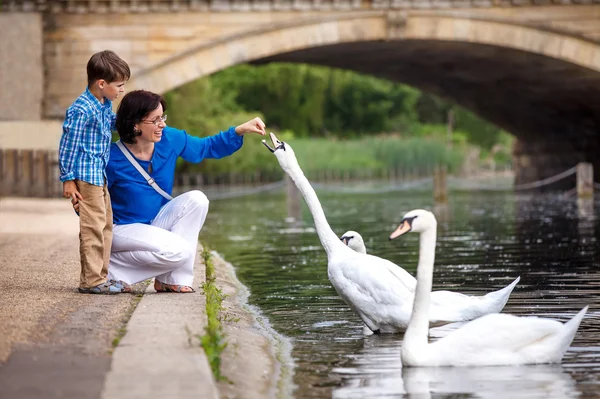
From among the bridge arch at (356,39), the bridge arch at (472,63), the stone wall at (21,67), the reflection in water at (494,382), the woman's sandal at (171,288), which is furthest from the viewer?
the bridge arch at (472,63)

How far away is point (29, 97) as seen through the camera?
23766mm

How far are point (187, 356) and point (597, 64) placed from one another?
72.6 ft

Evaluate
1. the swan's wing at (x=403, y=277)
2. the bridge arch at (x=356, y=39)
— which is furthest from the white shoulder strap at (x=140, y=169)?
the bridge arch at (x=356, y=39)

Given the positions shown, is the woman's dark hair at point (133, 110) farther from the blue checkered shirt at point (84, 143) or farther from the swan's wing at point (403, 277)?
the swan's wing at point (403, 277)

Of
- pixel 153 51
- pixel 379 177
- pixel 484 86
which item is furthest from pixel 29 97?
pixel 379 177

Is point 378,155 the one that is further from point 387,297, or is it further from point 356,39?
point 387,297

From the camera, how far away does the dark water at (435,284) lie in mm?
5348

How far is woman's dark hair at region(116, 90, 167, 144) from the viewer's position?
720cm

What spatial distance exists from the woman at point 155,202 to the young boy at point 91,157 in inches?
5.7

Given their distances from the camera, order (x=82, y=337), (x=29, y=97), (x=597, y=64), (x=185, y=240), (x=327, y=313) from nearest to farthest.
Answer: (x=82, y=337) → (x=185, y=240) → (x=327, y=313) → (x=29, y=97) → (x=597, y=64)

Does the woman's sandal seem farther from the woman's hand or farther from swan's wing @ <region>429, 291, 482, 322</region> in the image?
swan's wing @ <region>429, 291, 482, 322</region>

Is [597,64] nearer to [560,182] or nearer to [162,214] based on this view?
[560,182]

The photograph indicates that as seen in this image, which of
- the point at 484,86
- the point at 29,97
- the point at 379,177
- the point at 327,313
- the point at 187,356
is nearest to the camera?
the point at 187,356

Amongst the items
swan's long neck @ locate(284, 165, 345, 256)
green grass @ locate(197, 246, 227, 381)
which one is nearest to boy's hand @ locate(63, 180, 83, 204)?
green grass @ locate(197, 246, 227, 381)
